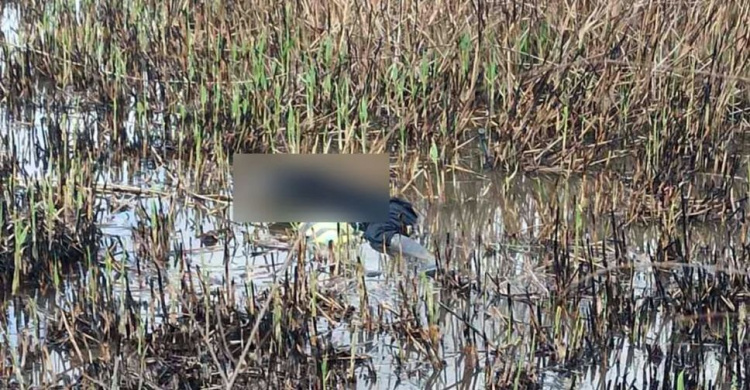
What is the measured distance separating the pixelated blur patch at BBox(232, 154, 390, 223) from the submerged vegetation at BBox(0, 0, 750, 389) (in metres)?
0.17

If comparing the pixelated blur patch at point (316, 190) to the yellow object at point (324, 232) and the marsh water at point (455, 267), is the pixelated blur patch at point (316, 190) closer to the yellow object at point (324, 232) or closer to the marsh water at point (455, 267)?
the marsh water at point (455, 267)

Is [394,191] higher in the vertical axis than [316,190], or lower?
lower

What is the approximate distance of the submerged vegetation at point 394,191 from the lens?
2436 mm

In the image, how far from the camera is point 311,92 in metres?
4.06

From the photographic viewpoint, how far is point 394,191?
3.60 meters

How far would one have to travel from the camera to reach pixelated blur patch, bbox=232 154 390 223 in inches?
92.7

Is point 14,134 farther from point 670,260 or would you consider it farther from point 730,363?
point 730,363

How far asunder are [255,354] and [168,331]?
0.78 feet

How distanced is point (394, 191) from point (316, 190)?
4.13 feet

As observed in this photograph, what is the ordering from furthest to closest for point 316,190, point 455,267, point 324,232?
1. point 324,232
2. point 455,267
3. point 316,190

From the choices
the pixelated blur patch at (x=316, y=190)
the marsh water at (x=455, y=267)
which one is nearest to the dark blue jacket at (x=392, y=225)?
the marsh water at (x=455, y=267)

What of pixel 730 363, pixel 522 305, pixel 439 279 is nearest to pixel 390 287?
pixel 439 279

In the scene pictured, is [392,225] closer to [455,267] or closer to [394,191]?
[455,267]

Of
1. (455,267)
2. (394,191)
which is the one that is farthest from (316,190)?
(394,191)
